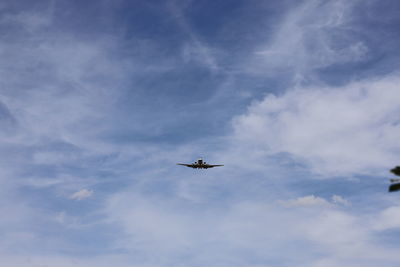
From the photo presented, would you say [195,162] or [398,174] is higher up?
[195,162]

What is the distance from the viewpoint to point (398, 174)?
37031 millimetres

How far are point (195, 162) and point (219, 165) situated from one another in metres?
5.12

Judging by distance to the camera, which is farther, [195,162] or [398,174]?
[195,162]

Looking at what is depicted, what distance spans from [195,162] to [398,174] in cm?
5154

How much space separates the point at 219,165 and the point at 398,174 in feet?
160

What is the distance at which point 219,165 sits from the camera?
8369 centimetres

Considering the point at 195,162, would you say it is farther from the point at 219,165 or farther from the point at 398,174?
the point at 398,174

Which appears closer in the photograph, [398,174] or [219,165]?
[398,174]

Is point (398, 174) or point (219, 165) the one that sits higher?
point (219, 165)

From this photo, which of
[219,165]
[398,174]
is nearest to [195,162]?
[219,165]
